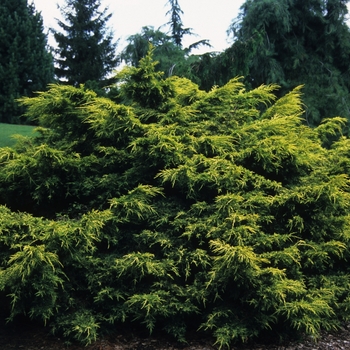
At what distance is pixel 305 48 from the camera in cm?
1515

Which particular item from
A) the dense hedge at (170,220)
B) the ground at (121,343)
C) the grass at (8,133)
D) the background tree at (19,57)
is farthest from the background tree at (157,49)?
the ground at (121,343)

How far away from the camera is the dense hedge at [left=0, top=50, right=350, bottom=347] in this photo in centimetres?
361

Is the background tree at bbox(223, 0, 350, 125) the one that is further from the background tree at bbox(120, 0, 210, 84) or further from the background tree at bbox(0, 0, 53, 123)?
the background tree at bbox(0, 0, 53, 123)

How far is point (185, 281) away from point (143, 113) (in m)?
1.91

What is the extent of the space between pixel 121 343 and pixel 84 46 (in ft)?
60.5

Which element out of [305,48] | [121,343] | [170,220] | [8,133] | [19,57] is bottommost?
[121,343]

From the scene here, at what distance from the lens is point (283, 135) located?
470 centimetres

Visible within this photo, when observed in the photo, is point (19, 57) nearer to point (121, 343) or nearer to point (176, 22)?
point (176, 22)

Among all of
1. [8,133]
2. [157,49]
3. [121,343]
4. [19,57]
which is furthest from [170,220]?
[19,57]

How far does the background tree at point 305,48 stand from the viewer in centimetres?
1392

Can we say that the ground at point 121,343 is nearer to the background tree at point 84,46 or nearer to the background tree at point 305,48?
the background tree at point 305,48

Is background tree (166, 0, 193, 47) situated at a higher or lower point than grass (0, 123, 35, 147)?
higher

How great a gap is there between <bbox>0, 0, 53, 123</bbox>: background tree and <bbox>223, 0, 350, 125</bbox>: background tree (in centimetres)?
737

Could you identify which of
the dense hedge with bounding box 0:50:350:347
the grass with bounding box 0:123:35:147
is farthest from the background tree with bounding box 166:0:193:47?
the dense hedge with bounding box 0:50:350:347
